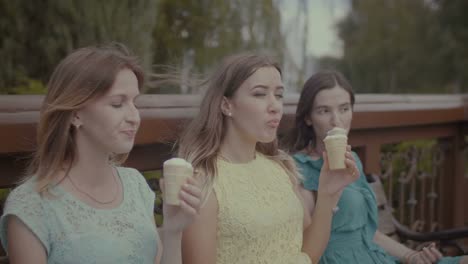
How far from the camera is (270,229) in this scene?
7.63 feet

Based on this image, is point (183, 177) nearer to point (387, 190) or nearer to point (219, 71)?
point (219, 71)

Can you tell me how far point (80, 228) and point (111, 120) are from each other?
1.08 feet

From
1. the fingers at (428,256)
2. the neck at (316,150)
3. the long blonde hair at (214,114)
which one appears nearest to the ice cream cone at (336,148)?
the long blonde hair at (214,114)

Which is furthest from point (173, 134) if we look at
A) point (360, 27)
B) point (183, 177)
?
point (360, 27)

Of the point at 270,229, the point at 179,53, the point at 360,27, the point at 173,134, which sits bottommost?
the point at 270,229

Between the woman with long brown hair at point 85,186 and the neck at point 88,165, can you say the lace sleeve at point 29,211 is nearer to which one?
the woman with long brown hair at point 85,186

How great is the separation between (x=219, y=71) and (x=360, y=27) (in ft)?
115

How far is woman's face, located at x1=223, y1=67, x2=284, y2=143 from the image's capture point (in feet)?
7.75

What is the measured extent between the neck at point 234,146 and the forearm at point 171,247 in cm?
64

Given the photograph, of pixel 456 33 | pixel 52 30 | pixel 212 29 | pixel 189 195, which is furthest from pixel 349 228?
pixel 456 33

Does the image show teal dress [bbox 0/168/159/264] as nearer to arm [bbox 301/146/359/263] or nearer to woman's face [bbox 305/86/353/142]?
arm [bbox 301/146/359/263]

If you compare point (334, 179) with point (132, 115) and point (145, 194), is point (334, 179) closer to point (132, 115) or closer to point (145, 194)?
point (145, 194)

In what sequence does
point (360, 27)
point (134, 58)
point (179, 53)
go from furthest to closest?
1. point (360, 27)
2. point (179, 53)
3. point (134, 58)

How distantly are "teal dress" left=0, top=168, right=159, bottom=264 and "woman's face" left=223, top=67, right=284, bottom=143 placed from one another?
64 centimetres
